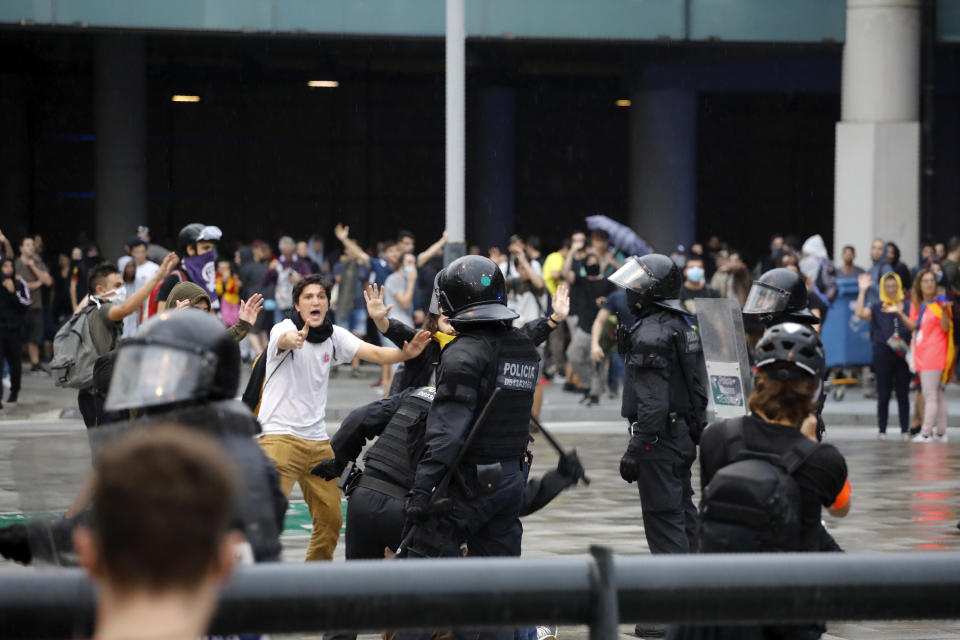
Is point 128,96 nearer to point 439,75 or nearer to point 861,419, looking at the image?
point 439,75

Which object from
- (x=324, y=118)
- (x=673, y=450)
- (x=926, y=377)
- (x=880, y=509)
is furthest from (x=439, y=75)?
(x=673, y=450)

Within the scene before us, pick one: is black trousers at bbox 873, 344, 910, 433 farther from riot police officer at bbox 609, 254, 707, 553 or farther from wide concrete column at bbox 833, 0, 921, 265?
riot police officer at bbox 609, 254, 707, 553

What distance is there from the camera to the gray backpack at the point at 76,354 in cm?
1088

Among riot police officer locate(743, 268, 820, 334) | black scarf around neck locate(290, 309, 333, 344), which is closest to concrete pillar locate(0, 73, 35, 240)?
black scarf around neck locate(290, 309, 333, 344)

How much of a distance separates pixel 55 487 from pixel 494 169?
97.3 ft

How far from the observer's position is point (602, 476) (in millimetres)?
12953

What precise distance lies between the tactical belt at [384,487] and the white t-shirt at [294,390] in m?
1.29

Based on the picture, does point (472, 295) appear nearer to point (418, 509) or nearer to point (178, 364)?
point (418, 509)

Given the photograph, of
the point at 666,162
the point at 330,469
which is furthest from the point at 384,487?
the point at 666,162

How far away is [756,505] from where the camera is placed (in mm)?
4195

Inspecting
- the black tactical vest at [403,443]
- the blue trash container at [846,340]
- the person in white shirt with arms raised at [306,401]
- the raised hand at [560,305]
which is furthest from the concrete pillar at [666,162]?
the black tactical vest at [403,443]

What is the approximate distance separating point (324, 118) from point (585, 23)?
11305 mm

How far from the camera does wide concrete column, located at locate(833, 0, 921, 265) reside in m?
23.8

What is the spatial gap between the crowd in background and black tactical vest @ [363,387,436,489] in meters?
8.19
